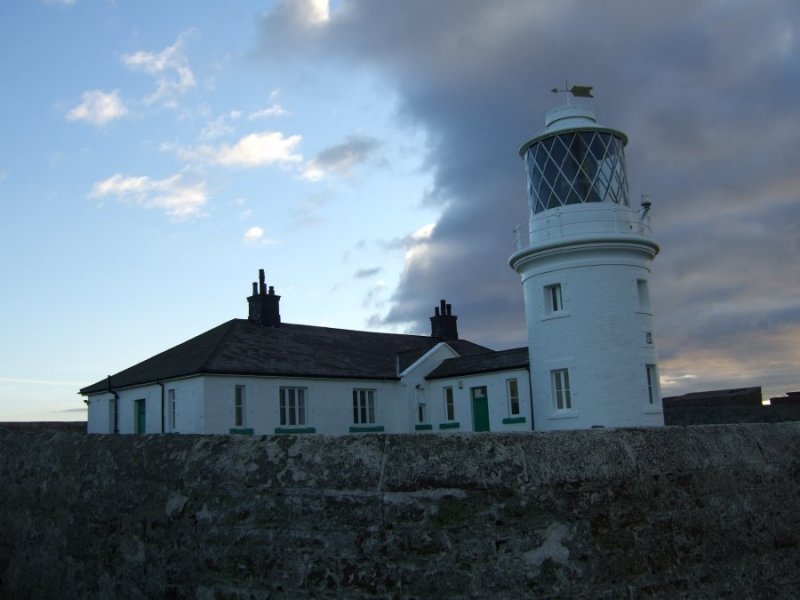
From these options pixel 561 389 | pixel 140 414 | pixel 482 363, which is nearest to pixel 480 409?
pixel 482 363

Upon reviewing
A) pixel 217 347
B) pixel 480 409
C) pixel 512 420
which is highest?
pixel 217 347

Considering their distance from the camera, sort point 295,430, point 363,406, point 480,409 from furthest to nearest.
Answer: point 363,406, point 480,409, point 295,430

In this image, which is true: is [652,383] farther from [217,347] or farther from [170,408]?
[170,408]

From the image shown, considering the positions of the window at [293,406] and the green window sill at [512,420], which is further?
the window at [293,406]

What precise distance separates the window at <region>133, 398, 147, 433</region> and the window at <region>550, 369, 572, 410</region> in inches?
513

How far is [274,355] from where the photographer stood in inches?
909

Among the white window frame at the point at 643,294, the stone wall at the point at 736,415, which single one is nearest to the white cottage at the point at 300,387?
the white window frame at the point at 643,294

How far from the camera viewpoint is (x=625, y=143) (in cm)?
2030

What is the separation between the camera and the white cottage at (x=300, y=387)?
21.0 meters

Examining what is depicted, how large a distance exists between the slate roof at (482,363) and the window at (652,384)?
141 inches

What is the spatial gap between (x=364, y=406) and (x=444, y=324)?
7.68 m

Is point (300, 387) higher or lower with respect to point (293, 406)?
higher

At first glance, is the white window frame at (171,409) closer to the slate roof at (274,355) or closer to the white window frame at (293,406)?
the slate roof at (274,355)

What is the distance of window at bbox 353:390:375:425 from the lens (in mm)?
24062
